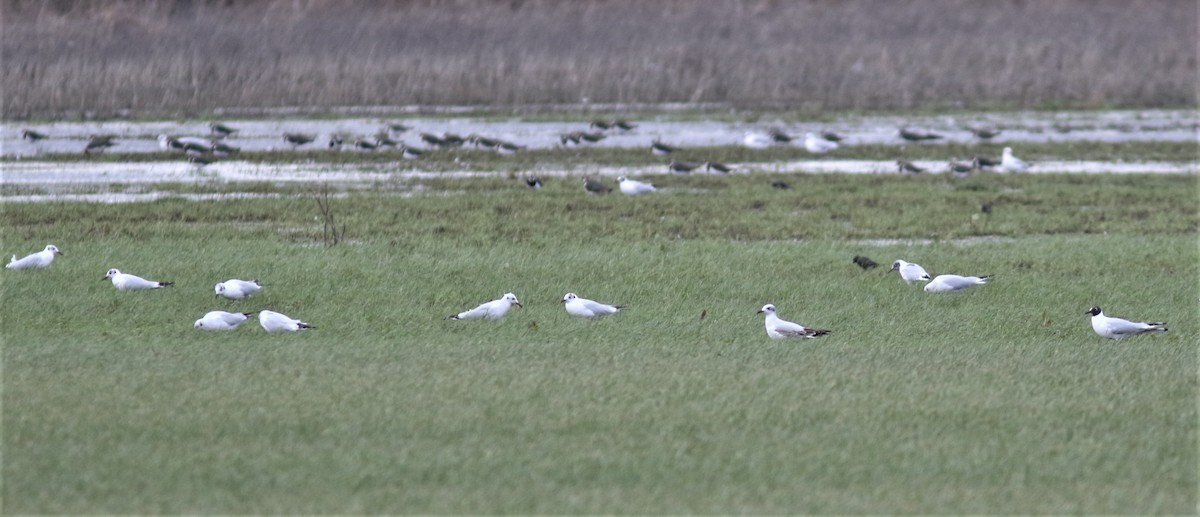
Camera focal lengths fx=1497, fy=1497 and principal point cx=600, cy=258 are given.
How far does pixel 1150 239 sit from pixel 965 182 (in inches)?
238

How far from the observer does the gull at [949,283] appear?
1225 cm

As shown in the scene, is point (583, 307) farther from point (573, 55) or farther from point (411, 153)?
point (573, 55)

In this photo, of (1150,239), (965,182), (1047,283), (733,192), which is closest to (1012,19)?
(965,182)

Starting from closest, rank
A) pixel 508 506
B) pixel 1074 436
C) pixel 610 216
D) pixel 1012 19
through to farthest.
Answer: pixel 508 506, pixel 1074 436, pixel 610 216, pixel 1012 19

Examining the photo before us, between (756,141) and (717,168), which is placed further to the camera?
(756,141)

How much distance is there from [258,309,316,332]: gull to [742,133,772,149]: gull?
16930 millimetres

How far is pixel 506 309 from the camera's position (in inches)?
442

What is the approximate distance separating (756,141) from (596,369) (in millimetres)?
17832

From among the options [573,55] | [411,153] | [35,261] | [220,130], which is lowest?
[573,55]

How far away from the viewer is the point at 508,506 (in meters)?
6.57

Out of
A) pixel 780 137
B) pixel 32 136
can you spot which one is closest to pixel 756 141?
pixel 780 137

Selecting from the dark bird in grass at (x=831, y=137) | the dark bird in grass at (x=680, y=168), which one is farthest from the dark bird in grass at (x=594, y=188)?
the dark bird in grass at (x=831, y=137)

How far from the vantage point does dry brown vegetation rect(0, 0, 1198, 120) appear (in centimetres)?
3278

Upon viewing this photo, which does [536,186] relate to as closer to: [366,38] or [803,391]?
[803,391]
